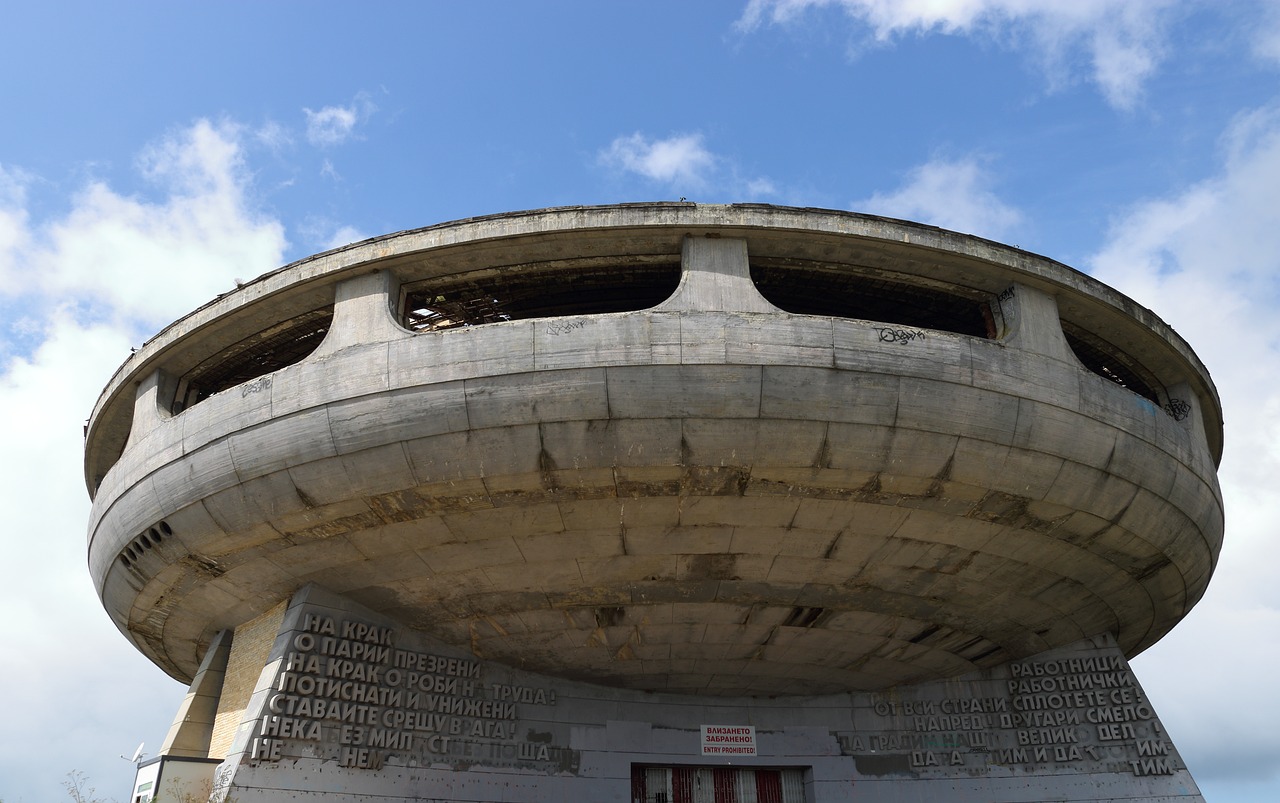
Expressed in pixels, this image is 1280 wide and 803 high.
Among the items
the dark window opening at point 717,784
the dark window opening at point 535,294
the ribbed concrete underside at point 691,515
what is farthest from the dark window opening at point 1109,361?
the dark window opening at point 717,784

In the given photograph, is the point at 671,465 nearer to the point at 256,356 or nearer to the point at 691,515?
the point at 691,515

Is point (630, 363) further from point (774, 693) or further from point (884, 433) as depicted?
point (774, 693)

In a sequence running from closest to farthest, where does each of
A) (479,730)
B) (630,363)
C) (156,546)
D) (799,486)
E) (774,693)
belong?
(630,363) < (799,486) < (156,546) < (479,730) < (774,693)

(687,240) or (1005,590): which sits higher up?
(687,240)

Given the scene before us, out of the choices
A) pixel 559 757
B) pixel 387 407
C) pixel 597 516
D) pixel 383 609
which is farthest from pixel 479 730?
pixel 387 407

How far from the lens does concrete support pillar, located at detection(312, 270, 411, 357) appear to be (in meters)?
13.1

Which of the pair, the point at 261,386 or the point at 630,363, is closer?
the point at 630,363

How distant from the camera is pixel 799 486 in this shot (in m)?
12.8

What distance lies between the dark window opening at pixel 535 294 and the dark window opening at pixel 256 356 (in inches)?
64.9

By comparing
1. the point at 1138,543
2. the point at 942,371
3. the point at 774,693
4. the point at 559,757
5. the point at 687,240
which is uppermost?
the point at 687,240

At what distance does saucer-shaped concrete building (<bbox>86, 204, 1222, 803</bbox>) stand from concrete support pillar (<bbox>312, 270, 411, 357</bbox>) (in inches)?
2.5

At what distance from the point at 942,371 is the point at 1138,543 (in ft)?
17.8

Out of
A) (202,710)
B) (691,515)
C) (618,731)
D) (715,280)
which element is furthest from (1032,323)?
(202,710)

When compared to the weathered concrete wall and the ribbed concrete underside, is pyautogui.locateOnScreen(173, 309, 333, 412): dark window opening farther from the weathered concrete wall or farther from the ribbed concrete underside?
the weathered concrete wall
